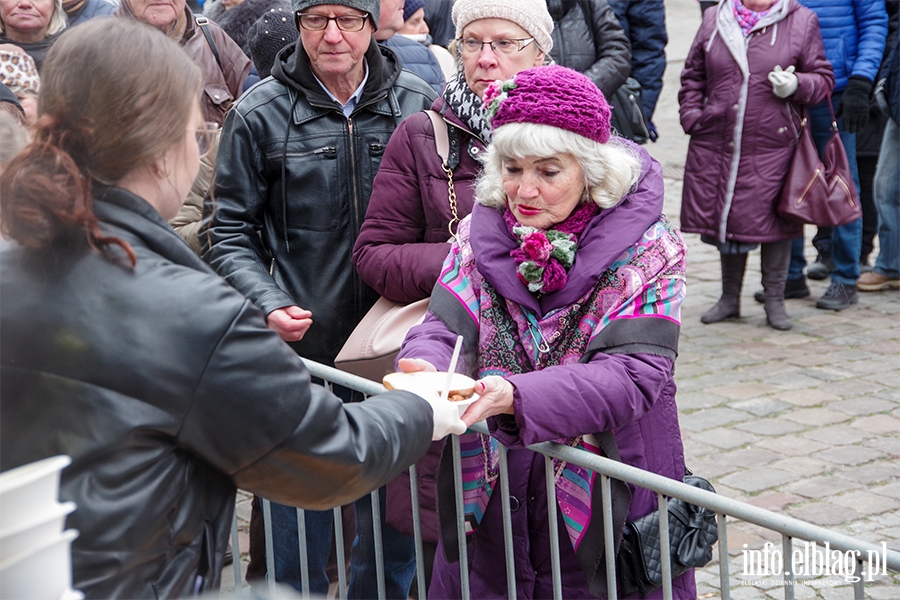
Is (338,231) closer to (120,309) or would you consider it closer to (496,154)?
(496,154)

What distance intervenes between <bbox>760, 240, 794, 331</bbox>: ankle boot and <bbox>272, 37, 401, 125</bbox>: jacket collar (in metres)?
4.00

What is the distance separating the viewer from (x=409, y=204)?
3.60 metres

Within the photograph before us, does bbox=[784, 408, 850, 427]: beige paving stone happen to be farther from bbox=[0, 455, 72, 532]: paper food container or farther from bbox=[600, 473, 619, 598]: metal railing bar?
bbox=[0, 455, 72, 532]: paper food container

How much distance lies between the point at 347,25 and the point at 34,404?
2.36 metres

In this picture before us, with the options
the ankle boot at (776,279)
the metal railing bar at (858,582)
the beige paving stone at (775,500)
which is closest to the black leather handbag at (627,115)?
the ankle boot at (776,279)

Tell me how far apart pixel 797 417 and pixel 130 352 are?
4654mm

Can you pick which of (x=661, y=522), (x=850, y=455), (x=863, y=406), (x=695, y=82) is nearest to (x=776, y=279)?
(x=695, y=82)

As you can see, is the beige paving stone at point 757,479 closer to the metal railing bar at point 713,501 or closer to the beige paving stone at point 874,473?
the beige paving stone at point 874,473

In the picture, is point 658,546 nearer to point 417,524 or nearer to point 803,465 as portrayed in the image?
point 417,524

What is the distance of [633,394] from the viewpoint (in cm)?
258

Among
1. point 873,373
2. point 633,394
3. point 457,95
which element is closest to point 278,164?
point 457,95

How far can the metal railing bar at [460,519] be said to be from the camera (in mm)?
2828

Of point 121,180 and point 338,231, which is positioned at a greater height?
point 121,180

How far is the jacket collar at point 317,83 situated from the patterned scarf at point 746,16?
371 cm
